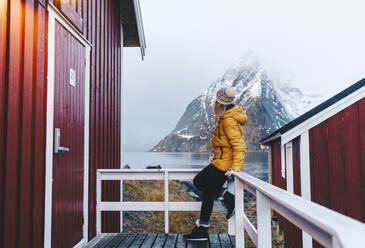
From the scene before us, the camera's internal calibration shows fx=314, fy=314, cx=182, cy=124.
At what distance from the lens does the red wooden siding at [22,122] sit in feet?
7.55

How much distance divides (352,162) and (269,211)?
4537 millimetres

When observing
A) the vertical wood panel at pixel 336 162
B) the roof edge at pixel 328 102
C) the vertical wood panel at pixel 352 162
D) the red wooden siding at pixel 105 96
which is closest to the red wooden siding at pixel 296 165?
the roof edge at pixel 328 102

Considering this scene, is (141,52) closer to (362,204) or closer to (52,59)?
(52,59)

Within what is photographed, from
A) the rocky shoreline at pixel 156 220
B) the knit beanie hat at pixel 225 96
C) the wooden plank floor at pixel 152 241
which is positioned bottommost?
the rocky shoreline at pixel 156 220

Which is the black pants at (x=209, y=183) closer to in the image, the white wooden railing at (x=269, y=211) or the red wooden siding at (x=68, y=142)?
the white wooden railing at (x=269, y=211)

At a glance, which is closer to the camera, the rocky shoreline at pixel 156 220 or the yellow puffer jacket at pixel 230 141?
the yellow puffer jacket at pixel 230 141

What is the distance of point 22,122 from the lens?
8.30 ft

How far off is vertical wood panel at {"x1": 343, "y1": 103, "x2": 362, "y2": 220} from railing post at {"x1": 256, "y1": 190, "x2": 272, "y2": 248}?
14.0ft

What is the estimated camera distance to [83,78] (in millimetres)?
4031

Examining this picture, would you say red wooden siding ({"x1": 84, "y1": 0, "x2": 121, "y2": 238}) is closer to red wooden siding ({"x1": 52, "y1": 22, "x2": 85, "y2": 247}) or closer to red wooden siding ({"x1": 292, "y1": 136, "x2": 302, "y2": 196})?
red wooden siding ({"x1": 52, "y1": 22, "x2": 85, "y2": 247})

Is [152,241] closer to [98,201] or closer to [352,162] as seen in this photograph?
[98,201]

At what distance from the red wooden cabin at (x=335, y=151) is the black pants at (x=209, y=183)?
10.9 feet

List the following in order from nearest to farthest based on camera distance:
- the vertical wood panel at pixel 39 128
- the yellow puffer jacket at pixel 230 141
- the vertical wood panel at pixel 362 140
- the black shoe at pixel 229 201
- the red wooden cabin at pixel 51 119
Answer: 1. the red wooden cabin at pixel 51 119
2. the vertical wood panel at pixel 39 128
3. the yellow puffer jacket at pixel 230 141
4. the black shoe at pixel 229 201
5. the vertical wood panel at pixel 362 140

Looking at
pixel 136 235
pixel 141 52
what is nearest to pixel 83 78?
pixel 136 235
